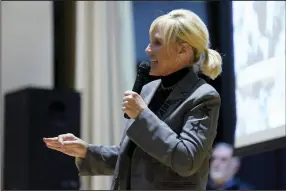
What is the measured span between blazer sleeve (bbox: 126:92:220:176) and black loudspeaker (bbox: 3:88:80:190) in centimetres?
188

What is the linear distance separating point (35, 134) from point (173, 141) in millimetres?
2236

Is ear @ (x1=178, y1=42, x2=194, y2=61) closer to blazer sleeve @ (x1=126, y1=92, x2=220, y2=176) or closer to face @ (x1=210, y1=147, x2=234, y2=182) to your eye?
blazer sleeve @ (x1=126, y1=92, x2=220, y2=176)

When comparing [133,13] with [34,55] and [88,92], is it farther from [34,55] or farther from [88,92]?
[34,55]

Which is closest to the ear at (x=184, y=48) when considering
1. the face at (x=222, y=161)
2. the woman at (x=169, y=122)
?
the woman at (x=169, y=122)

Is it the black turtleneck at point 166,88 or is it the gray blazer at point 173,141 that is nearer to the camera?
the gray blazer at point 173,141

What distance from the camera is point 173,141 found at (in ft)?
3.21

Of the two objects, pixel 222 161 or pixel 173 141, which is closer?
pixel 173 141

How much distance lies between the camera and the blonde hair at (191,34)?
105cm

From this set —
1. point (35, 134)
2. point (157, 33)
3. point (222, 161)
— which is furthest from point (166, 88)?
point (222, 161)

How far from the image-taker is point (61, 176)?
305cm

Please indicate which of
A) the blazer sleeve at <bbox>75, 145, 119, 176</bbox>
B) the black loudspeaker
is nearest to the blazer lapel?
the blazer sleeve at <bbox>75, 145, 119, 176</bbox>

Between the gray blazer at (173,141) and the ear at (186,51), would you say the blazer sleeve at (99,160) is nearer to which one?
the gray blazer at (173,141)

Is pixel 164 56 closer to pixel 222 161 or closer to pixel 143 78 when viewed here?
pixel 143 78

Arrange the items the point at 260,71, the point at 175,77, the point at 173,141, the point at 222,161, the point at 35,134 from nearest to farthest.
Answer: the point at 173,141, the point at 175,77, the point at 260,71, the point at 35,134, the point at 222,161
